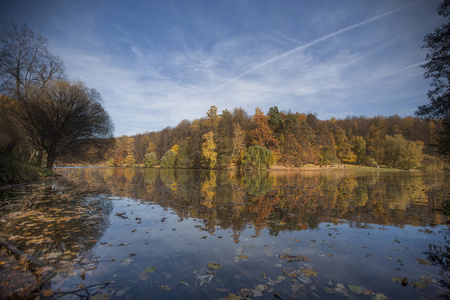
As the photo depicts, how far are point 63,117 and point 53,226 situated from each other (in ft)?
57.2

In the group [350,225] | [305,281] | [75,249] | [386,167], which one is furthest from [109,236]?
[386,167]

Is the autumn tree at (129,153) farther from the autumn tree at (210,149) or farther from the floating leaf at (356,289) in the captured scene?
the floating leaf at (356,289)

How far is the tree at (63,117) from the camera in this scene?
58.2ft

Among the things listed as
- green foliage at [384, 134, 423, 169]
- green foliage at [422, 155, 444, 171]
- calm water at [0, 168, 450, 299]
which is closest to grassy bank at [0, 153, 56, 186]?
calm water at [0, 168, 450, 299]

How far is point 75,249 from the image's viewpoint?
13.8 ft

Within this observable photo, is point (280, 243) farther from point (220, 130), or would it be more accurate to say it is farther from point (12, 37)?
point (220, 130)

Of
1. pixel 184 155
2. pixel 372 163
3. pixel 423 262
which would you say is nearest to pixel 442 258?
pixel 423 262

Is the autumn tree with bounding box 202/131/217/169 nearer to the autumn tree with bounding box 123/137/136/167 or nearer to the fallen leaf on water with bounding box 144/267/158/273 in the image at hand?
the autumn tree with bounding box 123/137/136/167

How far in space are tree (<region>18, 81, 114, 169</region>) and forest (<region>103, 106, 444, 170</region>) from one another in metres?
20.6

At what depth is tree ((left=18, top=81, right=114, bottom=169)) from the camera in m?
17.7

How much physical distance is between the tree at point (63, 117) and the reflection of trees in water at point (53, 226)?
12.7m

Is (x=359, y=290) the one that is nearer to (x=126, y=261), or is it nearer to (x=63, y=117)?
(x=126, y=261)

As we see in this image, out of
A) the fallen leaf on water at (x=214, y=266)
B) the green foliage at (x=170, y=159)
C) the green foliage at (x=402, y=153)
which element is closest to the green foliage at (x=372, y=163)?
the green foliage at (x=402, y=153)

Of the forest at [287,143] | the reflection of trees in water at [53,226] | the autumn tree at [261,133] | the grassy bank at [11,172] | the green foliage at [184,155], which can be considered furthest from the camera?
the green foliage at [184,155]
